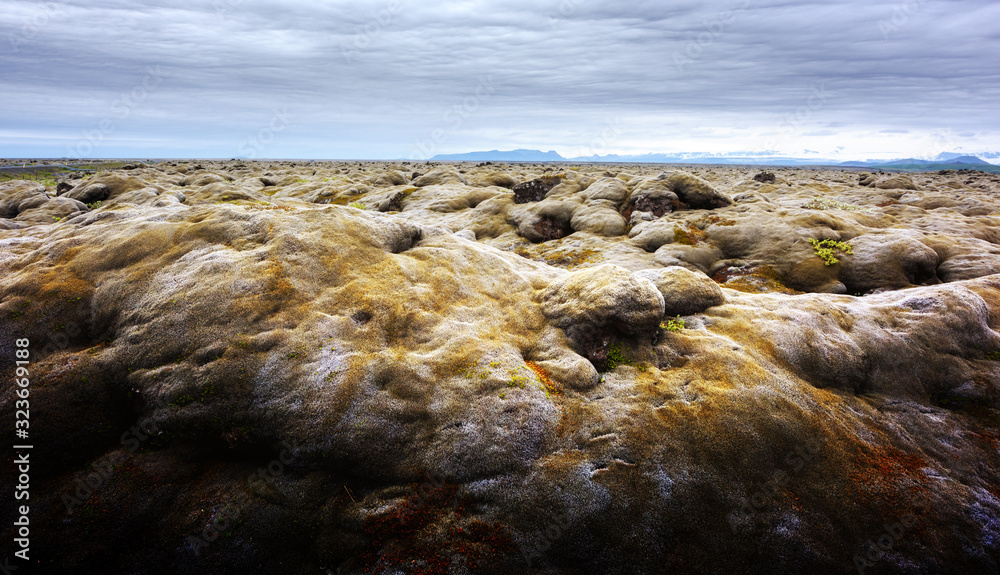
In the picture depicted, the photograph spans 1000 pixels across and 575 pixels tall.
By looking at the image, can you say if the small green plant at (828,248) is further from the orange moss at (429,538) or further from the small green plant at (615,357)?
the orange moss at (429,538)

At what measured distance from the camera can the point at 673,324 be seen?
17125 mm

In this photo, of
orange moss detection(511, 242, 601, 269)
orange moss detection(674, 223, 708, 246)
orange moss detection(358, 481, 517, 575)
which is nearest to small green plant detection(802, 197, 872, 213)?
orange moss detection(674, 223, 708, 246)

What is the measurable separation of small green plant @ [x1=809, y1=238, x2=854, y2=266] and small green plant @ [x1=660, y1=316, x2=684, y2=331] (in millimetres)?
18725

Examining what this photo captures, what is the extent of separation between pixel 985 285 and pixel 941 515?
1596 centimetres

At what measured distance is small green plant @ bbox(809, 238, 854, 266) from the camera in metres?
28.2

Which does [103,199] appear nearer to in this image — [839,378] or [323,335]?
[323,335]

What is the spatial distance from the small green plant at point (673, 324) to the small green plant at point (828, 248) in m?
18.7

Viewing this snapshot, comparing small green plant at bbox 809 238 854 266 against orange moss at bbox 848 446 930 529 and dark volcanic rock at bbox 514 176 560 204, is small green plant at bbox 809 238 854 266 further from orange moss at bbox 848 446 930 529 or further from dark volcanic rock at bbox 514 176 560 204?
dark volcanic rock at bbox 514 176 560 204

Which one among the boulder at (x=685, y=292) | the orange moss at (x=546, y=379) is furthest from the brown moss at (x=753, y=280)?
the orange moss at (x=546, y=379)

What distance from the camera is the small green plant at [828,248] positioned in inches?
1112

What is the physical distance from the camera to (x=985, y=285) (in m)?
19.8

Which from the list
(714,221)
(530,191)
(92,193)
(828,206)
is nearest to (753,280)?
(714,221)

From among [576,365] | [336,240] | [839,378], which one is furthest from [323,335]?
[839,378]

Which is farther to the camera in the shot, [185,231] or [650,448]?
[185,231]
